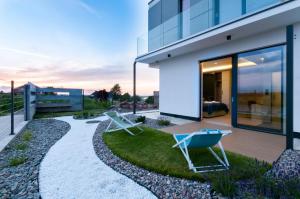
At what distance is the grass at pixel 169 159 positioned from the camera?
8.27 ft

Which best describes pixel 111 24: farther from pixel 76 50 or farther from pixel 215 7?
pixel 215 7

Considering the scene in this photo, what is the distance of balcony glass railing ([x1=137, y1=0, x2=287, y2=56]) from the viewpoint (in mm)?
5184

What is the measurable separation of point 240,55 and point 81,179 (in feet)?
20.4

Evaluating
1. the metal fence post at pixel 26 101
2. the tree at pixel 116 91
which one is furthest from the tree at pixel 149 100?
the metal fence post at pixel 26 101

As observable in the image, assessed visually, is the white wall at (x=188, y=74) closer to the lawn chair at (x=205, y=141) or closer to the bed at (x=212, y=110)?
the bed at (x=212, y=110)

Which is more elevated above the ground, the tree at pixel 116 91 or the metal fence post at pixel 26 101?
the tree at pixel 116 91

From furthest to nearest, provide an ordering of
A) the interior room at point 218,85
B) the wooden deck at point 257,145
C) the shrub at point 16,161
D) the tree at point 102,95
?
the tree at point 102,95, the interior room at point 218,85, the wooden deck at point 257,145, the shrub at point 16,161

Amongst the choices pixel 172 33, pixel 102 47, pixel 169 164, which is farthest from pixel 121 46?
pixel 169 164

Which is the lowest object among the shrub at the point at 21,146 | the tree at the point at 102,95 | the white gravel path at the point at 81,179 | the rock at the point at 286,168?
the white gravel path at the point at 81,179

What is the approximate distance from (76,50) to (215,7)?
26.3 feet

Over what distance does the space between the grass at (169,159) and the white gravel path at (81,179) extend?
52cm

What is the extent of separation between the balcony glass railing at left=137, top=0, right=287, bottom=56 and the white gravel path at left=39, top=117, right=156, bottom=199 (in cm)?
545

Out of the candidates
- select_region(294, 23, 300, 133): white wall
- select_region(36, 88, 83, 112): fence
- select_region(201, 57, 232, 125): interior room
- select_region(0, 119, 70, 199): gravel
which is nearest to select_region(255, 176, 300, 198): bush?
select_region(0, 119, 70, 199): gravel

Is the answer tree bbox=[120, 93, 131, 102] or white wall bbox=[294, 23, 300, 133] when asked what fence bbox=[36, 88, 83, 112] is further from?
white wall bbox=[294, 23, 300, 133]
